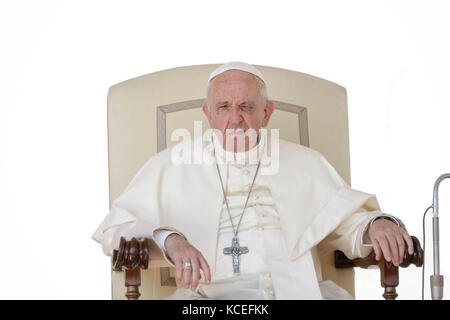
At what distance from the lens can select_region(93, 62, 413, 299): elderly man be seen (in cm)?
340

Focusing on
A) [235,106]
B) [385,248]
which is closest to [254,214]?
[235,106]

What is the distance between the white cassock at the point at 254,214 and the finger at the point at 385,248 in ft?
0.78

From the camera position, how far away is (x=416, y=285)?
4.99m

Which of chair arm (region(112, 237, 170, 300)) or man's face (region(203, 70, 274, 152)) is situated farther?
man's face (region(203, 70, 274, 152))

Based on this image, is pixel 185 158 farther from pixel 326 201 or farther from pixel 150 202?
pixel 326 201

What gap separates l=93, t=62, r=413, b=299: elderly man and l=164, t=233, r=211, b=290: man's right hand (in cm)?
19

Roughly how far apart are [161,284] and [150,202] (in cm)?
45

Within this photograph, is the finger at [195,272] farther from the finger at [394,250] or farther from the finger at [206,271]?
the finger at [394,250]

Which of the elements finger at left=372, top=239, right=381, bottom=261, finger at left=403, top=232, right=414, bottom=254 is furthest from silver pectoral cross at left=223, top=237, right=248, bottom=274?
finger at left=403, top=232, right=414, bottom=254

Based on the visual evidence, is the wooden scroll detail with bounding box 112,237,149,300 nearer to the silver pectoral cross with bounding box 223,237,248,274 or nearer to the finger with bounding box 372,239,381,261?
the silver pectoral cross with bounding box 223,237,248,274

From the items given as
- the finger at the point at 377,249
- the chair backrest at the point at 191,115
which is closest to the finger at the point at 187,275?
the finger at the point at 377,249

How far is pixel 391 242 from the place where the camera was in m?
3.06

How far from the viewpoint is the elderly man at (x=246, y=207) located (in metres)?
3.40
